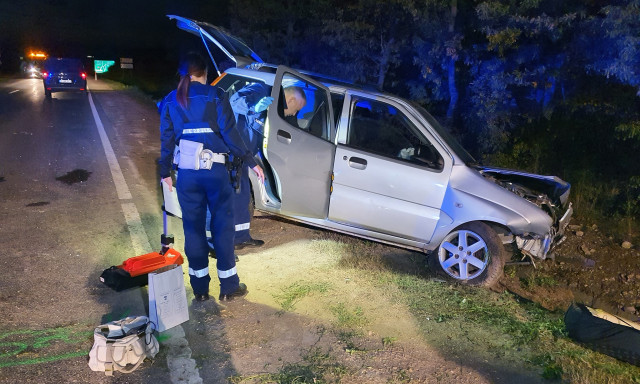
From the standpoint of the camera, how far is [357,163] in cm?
530

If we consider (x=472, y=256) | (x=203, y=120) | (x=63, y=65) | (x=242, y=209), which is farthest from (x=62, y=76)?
(x=472, y=256)

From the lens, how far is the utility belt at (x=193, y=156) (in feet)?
13.4

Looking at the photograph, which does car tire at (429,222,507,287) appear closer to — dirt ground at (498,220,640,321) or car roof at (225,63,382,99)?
dirt ground at (498,220,640,321)

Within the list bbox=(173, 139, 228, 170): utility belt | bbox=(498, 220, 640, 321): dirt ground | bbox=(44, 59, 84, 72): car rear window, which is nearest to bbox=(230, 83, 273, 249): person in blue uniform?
bbox=(173, 139, 228, 170): utility belt

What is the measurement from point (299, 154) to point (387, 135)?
1065mm

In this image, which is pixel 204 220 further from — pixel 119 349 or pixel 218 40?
pixel 218 40

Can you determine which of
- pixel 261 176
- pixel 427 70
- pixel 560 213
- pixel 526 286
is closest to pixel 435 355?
pixel 261 176

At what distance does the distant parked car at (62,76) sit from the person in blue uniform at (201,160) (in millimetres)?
21117

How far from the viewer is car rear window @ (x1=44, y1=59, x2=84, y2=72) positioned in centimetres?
2291

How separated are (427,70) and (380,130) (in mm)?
6395

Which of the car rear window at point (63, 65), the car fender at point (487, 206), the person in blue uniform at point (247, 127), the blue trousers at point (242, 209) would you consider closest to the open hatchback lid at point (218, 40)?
the person in blue uniform at point (247, 127)

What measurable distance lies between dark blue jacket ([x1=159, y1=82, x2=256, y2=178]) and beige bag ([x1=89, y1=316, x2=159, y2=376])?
4.88ft

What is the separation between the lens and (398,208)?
5293 millimetres

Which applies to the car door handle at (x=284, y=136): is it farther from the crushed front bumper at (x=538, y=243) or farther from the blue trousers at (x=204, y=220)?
the crushed front bumper at (x=538, y=243)
